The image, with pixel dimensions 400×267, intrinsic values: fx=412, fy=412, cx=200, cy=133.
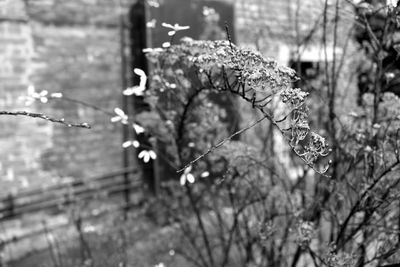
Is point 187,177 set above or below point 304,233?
above

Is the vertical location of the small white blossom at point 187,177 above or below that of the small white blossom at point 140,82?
below

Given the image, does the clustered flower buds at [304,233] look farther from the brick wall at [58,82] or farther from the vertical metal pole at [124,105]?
the brick wall at [58,82]

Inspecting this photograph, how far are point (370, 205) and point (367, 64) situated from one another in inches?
55.8

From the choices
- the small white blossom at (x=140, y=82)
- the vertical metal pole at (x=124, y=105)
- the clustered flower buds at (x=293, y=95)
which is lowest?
the vertical metal pole at (x=124, y=105)

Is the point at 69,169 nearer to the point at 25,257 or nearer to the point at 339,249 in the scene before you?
the point at 25,257

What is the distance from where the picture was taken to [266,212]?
8.58 feet

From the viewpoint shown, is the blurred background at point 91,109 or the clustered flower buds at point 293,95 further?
the blurred background at point 91,109

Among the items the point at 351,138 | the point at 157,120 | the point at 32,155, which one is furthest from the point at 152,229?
the point at 351,138

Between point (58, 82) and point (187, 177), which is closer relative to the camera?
point (187, 177)

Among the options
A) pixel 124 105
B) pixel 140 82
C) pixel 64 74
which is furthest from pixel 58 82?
pixel 140 82

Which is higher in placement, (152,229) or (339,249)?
(339,249)

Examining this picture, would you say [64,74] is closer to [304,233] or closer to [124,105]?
[124,105]

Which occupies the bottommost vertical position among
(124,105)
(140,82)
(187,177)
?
(124,105)

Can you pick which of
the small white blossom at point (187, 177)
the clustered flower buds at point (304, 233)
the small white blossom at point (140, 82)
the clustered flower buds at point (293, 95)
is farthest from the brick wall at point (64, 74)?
the clustered flower buds at point (293, 95)
